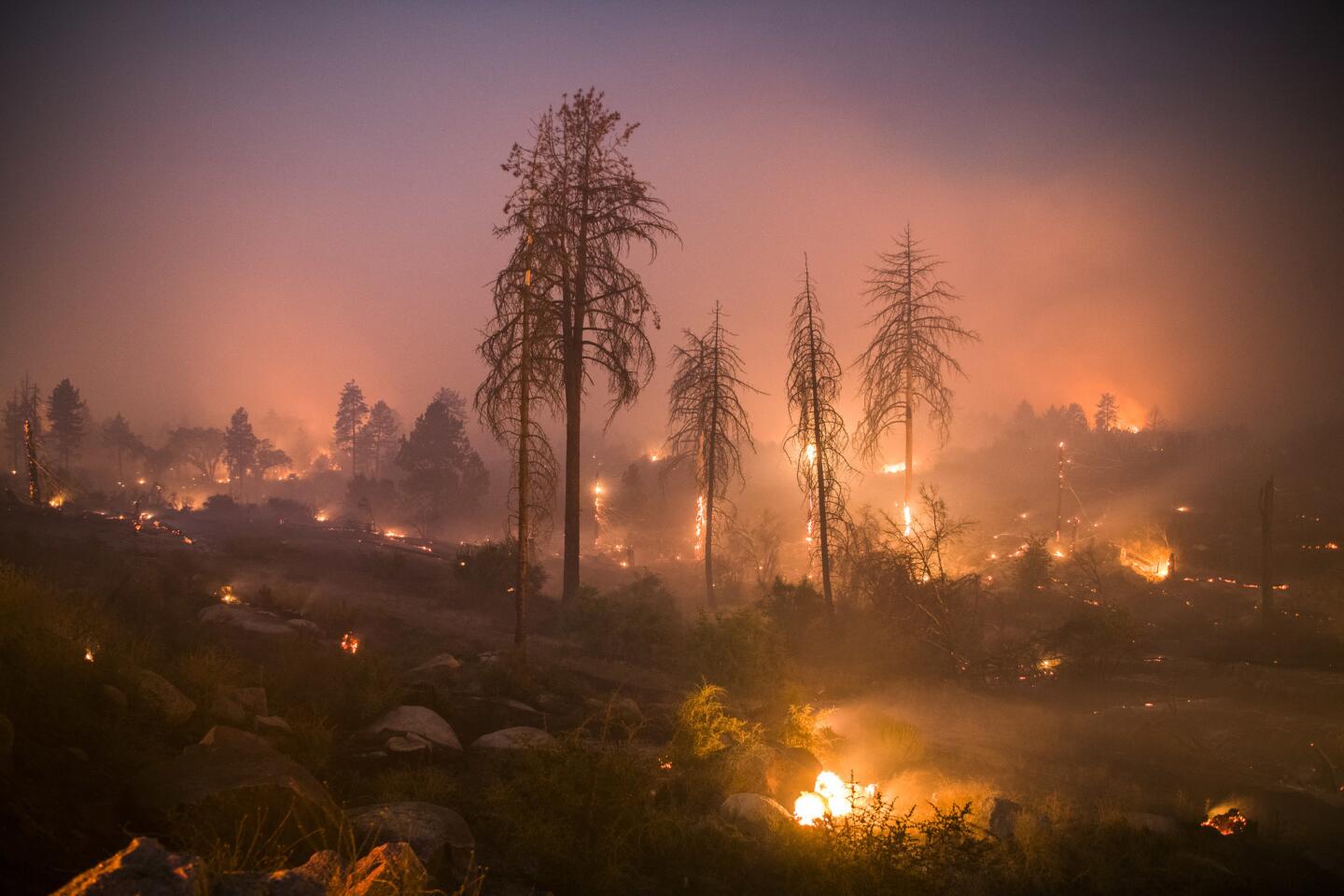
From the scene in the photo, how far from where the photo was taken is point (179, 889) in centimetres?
338

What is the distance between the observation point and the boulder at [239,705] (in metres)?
7.39

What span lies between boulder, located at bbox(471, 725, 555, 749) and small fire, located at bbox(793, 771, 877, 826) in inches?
140

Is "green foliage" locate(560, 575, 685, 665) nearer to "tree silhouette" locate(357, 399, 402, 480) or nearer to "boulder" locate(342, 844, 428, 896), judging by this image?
"boulder" locate(342, 844, 428, 896)

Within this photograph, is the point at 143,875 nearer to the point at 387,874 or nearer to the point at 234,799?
the point at 387,874

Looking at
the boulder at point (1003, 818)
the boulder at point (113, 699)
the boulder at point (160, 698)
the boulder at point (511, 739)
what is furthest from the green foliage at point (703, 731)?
the boulder at point (113, 699)

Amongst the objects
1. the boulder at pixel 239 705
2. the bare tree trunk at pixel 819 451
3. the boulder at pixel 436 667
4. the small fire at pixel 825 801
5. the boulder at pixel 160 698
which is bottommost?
the small fire at pixel 825 801

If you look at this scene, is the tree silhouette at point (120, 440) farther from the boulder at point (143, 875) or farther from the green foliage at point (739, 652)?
the boulder at point (143, 875)

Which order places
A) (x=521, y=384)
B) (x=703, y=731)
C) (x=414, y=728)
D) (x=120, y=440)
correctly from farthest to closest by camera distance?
(x=120, y=440) → (x=521, y=384) → (x=703, y=731) → (x=414, y=728)

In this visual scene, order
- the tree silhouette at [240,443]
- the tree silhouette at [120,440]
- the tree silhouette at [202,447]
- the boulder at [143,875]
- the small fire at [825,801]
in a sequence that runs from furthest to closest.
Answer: the tree silhouette at [202,447], the tree silhouette at [120,440], the tree silhouette at [240,443], the small fire at [825,801], the boulder at [143,875]

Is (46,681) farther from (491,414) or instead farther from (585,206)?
(585,206)

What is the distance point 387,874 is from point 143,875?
1.60 m

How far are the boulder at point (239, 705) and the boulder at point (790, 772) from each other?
23.8 ft

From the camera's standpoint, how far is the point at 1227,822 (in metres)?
9.04

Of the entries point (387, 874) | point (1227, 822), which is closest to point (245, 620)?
point (387, 874)
